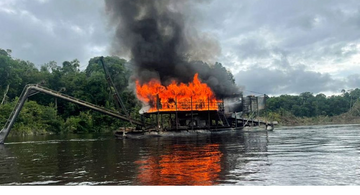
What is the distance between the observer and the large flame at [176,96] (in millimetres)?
60816

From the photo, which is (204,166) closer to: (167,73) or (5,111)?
(167,73)

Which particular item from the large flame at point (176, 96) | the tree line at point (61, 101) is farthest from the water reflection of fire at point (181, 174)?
the tree line at point (61, 101)

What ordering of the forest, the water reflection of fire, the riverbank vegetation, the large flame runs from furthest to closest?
the riverbank vegetation < the forest < the large flame < the water reflection of fire

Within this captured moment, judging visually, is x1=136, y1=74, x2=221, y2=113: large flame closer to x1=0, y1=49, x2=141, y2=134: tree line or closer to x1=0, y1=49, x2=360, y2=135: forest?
x1=0, y1=49, x2=360, y2=135: forest

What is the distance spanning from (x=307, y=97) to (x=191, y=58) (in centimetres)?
13738

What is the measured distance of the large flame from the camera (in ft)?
200

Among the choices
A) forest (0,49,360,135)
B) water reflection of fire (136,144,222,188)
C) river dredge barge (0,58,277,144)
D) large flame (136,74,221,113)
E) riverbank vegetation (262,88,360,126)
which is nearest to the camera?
water reflection of fire (136,144,222,188)

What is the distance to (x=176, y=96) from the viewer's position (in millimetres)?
62625

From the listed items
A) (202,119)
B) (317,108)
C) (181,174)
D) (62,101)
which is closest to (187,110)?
(202,119)

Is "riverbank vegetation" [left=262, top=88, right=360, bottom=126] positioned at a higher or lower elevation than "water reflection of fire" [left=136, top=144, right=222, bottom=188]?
higher

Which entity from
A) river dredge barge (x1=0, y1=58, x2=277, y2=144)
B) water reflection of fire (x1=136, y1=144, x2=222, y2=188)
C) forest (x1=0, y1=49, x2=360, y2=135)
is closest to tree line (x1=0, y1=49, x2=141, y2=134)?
forest (x1=0, y1=49, x2=360, y2=135)

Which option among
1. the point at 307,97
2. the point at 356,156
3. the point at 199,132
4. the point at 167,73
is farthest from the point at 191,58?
the point at 307,97

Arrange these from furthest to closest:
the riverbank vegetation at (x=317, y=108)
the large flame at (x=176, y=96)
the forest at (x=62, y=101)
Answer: the riverbank vegetation at (x=317, y=108), the forest at (x=62, y=101), the large flame at (x=176, y=96)

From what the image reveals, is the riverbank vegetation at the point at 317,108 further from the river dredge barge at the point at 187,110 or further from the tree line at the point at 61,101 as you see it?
the river dredge barge at the point at 187,110
